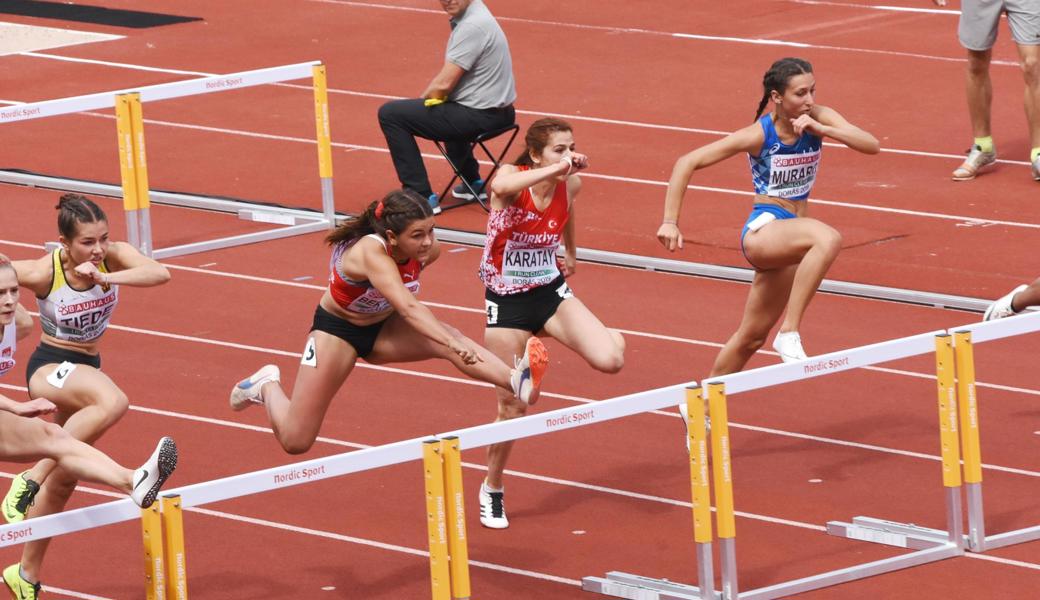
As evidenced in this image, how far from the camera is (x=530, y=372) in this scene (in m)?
7.80

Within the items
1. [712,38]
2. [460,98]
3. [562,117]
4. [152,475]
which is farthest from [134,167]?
[712,38]

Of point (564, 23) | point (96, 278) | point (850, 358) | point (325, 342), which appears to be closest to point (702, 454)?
point (850, 358)

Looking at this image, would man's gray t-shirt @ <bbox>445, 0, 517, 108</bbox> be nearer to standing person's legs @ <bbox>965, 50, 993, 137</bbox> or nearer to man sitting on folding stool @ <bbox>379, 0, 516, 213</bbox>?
man sitting on folding stool @ <bbox>379, 0, 516, 213</bbox>

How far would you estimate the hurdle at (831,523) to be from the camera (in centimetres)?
696

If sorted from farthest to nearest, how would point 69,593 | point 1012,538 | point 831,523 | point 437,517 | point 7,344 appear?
point 831,523 → point 1012,538 → point 69,593 → point 7,344 → point 437,517

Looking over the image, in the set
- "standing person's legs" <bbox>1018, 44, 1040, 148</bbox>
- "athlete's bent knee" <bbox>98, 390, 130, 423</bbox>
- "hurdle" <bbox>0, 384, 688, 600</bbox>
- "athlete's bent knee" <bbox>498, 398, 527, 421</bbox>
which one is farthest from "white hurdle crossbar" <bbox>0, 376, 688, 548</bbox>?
"standing person's legs" <bbox>1018, 44, 1040, 148</bbox>

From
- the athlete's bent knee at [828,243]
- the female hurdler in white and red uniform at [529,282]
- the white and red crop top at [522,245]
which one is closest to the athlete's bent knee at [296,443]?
the female hurdler in white and red uniform at [529,282]

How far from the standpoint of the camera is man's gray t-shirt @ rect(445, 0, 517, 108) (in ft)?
44.3

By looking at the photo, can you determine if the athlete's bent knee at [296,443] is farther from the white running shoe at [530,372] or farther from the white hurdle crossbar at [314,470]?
the white hurdle crossbar at [314,470]

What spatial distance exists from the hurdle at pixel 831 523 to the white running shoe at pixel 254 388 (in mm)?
1846

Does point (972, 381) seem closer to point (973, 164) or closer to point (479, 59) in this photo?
point (479, 59)

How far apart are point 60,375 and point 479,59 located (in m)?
6.48

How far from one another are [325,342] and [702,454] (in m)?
1.95

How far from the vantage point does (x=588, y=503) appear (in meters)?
8.69
